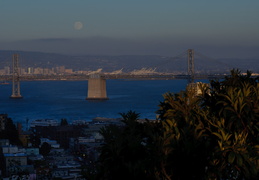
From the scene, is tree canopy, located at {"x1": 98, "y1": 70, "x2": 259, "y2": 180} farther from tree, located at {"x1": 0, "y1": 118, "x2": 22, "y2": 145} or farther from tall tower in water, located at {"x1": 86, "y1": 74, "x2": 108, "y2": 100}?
tall tower in water, located at {"x1": 86, "y1": 74, "x2": 108, "y2": 100}

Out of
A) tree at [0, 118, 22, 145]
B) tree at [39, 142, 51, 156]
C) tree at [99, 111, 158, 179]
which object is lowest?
tree at [39, 142, 51, 156]

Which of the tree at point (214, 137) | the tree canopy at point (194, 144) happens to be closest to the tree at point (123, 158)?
the tree canopy at point (194, 144)

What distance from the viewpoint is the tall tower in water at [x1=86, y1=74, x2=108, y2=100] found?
4028cm

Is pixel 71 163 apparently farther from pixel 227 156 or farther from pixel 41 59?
pixel 41 59

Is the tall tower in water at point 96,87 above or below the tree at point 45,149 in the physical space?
above

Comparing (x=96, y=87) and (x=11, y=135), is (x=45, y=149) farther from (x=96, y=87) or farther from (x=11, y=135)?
(x=96, y=87)

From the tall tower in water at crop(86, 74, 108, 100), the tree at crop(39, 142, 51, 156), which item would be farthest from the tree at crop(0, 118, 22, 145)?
the tall tower in water at crop(86, 74, 108, 100)

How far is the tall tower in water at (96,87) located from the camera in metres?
40.3

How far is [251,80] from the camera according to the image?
4719 mm

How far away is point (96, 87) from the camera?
40.8 m

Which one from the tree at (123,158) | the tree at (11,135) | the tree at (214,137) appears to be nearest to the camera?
the tree at (214,137)

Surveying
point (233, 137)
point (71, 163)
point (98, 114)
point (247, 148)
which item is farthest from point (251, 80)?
point (98, 114)

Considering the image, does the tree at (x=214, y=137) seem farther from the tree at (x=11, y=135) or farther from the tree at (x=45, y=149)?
the tree at (x=11, y=135)

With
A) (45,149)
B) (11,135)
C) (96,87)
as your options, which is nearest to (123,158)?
(45,149)
